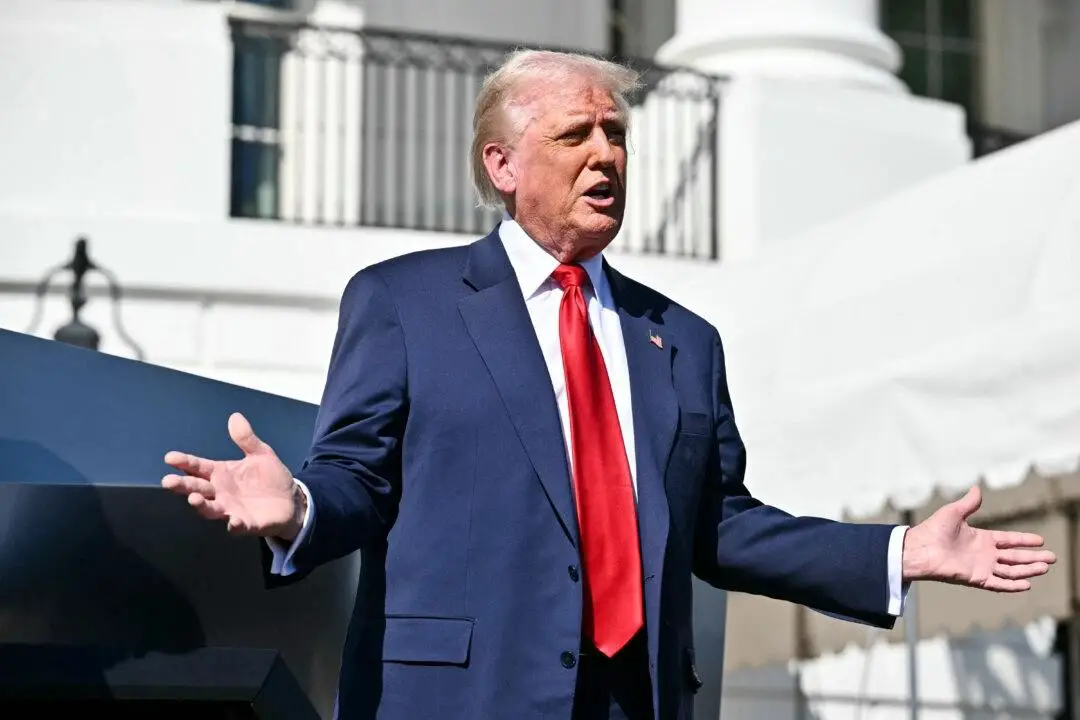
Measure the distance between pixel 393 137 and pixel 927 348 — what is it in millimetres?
5918

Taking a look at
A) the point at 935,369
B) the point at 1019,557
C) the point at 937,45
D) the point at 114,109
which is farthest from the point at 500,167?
the point at 937,45

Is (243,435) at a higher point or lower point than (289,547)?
higher

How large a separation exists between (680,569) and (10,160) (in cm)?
680

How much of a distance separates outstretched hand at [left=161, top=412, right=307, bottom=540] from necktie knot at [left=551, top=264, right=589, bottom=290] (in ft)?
1.90

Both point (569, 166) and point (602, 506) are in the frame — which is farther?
point (569, 166)

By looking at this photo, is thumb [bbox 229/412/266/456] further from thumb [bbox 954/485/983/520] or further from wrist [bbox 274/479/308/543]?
thumb [bbox 954/485/983/520]

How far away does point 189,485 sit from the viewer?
7.98 ft

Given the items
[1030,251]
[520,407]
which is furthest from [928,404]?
[520,407]

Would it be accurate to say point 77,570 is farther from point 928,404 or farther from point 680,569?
point 928,404

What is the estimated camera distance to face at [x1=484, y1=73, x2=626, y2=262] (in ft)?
9.47

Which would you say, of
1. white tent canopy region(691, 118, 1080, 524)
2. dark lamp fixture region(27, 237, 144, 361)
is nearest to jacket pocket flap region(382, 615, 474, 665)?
white tent canopy region(691, 118, 1080, 524)

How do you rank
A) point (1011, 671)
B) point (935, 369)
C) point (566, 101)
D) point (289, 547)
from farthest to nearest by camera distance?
point (1011, 671), point (935, 369), point (566, 101), point (289, 547)

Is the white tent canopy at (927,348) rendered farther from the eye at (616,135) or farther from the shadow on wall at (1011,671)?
the shadow on wall at (1011,671)

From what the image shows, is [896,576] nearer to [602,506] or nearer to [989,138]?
[602,506]
